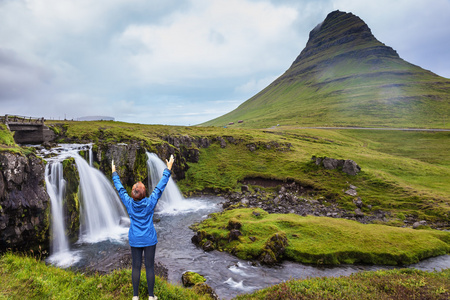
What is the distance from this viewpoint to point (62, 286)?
8906mm

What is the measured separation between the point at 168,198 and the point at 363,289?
36.6 m

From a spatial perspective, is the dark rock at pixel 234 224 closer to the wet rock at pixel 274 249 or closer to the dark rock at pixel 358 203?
the wet rock at pixel 274 249

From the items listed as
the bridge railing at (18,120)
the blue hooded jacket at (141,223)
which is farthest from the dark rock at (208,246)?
the bridge railing at (18,120)

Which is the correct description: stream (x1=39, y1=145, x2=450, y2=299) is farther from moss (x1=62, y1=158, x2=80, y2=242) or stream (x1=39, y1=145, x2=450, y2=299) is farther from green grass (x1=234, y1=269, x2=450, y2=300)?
green grass (x1=234, y1=269, x2=450, y2=300)

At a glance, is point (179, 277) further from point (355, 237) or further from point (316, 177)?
point (316, 177)

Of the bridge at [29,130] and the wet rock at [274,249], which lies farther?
the bridge at [29,130]

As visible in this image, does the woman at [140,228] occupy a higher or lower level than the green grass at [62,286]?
higher

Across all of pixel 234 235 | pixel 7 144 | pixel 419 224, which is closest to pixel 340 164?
pixel 419 224

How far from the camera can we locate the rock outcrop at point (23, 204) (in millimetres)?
19500

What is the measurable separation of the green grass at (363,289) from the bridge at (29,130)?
4478 cm

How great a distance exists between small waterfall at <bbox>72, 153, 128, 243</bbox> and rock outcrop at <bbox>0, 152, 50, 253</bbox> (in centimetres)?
519

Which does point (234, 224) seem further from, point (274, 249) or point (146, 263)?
point (146, 263)

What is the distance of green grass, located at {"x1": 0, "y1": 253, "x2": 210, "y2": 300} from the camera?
7957 millimetres

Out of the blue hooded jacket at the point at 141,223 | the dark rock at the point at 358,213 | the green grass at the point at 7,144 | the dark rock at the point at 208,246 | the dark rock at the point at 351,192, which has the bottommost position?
the dark rock at the point at 358,213
